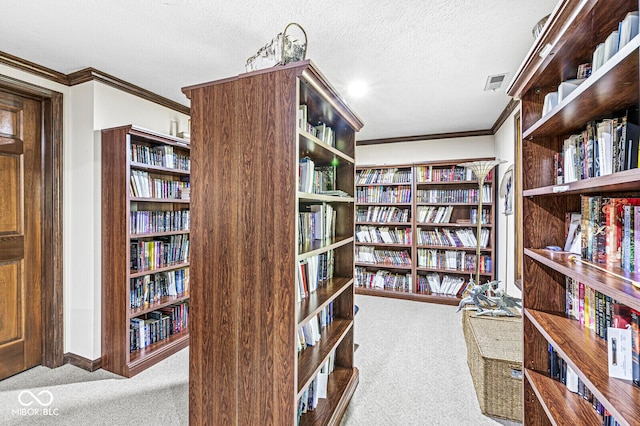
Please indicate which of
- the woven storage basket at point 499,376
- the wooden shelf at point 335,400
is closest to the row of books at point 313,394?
the wooden shelf at point 335,400

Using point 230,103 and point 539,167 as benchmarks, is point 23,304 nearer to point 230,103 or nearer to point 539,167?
point 230,103

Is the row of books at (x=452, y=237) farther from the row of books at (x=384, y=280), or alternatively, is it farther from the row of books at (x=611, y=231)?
the row of books at (x=611, y=231)

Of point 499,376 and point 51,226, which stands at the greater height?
point 51,226

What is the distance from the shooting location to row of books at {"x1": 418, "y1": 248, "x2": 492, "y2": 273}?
413 cm

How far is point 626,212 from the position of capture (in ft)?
3.22

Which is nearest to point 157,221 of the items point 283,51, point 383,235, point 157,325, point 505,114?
point 157,325

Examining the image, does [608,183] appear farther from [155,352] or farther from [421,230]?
[421,230]

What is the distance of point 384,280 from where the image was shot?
15.3 feet

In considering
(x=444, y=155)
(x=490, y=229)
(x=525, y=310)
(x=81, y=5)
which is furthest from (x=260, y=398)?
(x=444, y=155)

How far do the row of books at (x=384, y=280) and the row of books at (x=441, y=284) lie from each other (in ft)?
0.63

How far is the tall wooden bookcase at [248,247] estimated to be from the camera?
132 cm

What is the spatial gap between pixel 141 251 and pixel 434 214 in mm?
3599

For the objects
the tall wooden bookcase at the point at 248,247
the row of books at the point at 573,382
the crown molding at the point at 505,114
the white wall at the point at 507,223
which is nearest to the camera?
the row of books at the point at 573,382

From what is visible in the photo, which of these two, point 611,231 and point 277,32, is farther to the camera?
point 277,32
